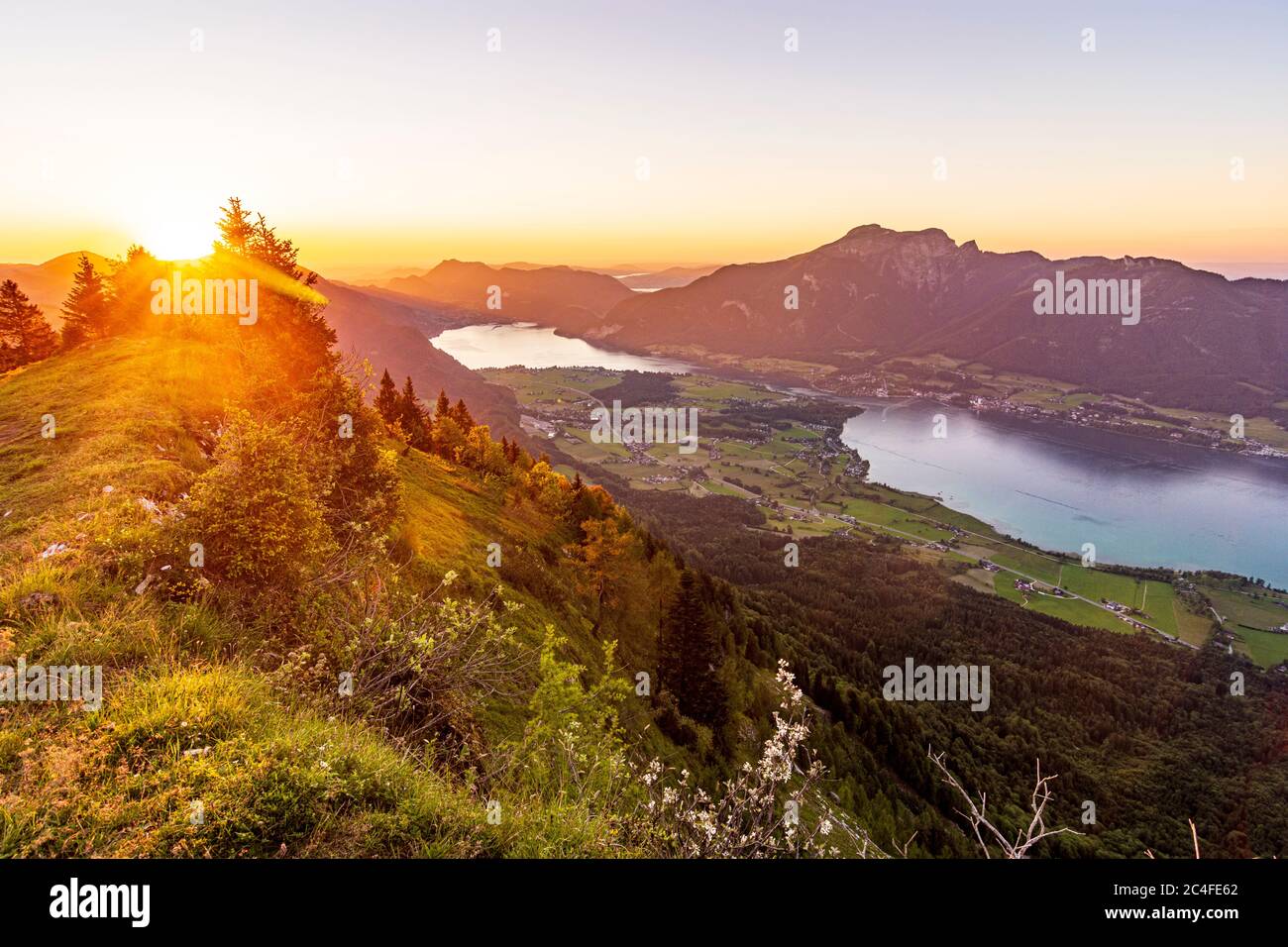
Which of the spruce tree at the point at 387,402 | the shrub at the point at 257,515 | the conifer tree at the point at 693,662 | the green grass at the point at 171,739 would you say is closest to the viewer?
the green grass at the point at 171,739

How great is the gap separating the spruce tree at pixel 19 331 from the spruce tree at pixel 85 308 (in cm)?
289

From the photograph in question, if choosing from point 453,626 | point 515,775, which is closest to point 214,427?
point 453,626

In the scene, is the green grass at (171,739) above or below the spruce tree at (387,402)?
below

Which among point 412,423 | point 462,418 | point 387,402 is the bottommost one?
point 412,423

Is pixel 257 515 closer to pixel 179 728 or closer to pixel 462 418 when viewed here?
pixel 179 728

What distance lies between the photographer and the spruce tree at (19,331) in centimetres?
3616

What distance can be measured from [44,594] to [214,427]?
1525cm

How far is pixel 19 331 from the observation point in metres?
36.9

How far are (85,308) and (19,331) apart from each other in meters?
6.94

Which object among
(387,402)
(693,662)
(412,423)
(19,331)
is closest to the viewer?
(693,662)

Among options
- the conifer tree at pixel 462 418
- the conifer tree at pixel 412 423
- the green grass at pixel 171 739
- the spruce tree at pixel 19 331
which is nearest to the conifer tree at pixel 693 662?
the green grass at pixel 171 739

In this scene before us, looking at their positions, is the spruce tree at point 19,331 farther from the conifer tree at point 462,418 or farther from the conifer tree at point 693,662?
the conifer tree at point 693,662

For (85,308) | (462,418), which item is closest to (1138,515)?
(462,418)

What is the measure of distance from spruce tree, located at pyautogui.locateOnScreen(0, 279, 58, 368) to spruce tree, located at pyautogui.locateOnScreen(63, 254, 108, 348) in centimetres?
289
